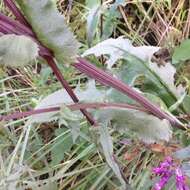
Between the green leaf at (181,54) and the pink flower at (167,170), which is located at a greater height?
the pink flower at (167,170)

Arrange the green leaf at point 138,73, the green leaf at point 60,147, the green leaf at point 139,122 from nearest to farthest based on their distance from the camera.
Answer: the green leaf at point 139,122
the green leaf at point 138,73
the green leaf at point 60,147

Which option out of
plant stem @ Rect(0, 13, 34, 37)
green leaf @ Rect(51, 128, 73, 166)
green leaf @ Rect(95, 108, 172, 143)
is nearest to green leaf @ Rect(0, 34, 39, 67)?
plant stem @ Rect(0, 13, 34, 37)

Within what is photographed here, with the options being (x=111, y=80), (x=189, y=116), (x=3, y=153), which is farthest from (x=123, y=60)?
(x=3, y=153)

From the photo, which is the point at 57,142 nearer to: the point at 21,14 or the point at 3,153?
the point at 3,153

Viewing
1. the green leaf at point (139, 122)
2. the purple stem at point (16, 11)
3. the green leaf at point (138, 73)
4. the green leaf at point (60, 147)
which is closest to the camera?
the purple stem at point (16, 11)

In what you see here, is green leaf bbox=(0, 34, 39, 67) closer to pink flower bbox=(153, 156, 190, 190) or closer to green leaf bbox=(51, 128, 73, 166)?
pink flower bbox=(153, 156, 190, 190)

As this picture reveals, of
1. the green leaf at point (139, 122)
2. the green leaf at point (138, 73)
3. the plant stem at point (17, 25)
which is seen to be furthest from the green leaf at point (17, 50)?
the green leaf at point (138, 73)

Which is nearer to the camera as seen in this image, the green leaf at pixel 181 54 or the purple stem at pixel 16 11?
the purple stem at pixel 16 11

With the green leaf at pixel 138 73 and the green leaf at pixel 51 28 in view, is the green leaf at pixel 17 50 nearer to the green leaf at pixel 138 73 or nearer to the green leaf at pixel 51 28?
the green leaf at pixel 51 28

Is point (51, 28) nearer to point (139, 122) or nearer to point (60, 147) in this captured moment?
point (139, 122)

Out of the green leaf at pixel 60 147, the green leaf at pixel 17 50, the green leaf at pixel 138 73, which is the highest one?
the green leaf at pixel 17 50
